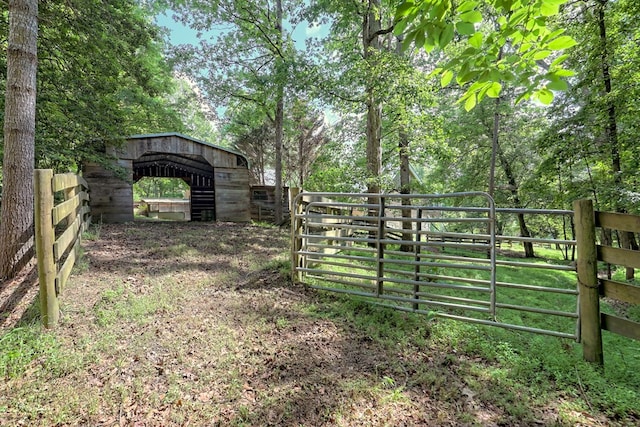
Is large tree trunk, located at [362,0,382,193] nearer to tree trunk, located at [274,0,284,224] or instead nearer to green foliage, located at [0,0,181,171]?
tree trunk, located at [274,0,284,224]

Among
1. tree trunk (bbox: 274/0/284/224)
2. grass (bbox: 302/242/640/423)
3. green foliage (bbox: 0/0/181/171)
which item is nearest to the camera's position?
grass (bbox: 302/242/640/423)

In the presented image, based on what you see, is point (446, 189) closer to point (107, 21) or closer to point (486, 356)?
point (486, 356)

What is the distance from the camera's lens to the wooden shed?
10.4 meters

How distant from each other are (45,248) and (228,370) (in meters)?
2.11

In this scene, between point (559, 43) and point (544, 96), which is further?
point (544, 96)

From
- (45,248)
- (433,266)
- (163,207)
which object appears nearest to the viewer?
(45,248)

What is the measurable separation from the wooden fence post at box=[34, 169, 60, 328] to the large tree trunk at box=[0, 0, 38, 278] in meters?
1.60

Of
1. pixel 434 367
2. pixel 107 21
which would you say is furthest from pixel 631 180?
pixel 107 21

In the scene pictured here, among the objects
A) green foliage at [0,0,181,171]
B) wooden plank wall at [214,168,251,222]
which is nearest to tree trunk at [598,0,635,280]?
green foliage at [0,0,181,171]

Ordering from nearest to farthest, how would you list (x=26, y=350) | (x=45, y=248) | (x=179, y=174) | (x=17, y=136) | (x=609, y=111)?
(x=26, y=350) < (x=45, y=248) < (x=17, y=136) < (x=609, y=111) < (x=179, y=174)

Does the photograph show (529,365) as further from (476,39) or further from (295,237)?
(295,237)

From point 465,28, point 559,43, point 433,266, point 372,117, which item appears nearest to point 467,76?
point 465,28

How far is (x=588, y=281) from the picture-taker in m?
2.60

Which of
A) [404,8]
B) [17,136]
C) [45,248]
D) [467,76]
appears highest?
[404,8]
